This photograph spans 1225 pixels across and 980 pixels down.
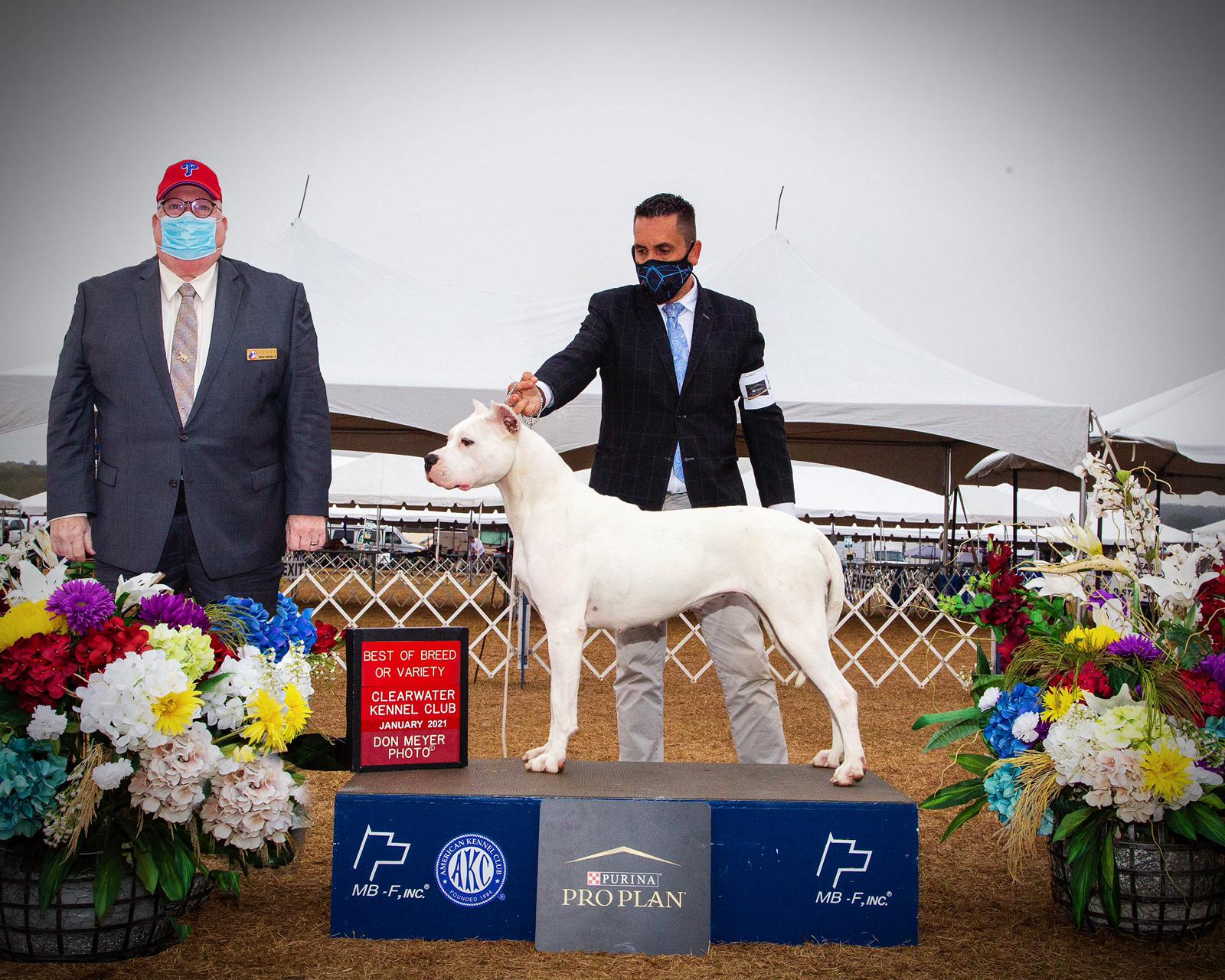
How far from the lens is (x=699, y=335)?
312cm

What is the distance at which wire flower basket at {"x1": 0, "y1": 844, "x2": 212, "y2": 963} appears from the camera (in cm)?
213

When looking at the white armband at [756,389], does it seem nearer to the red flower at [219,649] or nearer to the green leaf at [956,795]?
the green leaf at [956,795]

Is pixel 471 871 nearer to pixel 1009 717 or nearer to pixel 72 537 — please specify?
pixel 72 537

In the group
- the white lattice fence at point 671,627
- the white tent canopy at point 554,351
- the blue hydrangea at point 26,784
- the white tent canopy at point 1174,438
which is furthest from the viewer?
the white tent canopy at point 1174,438

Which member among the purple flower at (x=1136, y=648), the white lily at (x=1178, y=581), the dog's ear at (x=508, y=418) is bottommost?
the purple flower at (x=1136, y=648)

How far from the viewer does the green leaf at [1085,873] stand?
8.07 feet

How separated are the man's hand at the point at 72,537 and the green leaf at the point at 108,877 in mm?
833

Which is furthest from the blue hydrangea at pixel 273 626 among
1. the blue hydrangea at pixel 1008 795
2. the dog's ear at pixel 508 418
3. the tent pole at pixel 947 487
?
the tent pole at pixel 947 487

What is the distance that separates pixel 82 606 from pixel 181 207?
1.19 meters

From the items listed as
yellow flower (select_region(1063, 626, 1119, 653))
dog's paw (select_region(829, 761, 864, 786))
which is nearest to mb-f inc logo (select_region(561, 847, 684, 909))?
dog's paw (select_region(829, 761, 864, 786))

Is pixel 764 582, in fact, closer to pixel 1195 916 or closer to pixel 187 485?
pixel 1195 916

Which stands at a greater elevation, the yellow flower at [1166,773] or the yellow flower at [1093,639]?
the yellow flower at [1093,639]

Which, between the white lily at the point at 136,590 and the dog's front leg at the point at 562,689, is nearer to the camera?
the white lily at the point at 136,590

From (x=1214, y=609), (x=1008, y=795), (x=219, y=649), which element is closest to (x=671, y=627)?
(x=1008, y=795)
